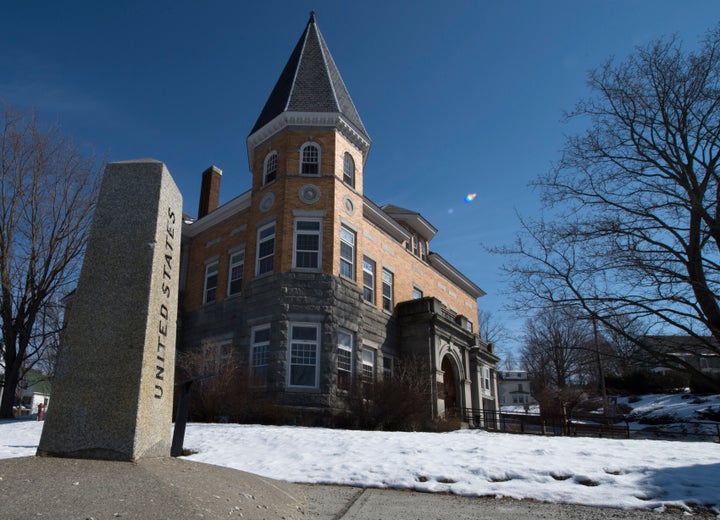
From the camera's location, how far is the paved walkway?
3473 mm

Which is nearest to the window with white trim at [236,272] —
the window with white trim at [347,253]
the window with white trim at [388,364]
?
the window with white trim at [347,253]

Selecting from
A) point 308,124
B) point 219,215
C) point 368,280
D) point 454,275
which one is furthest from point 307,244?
point 454,275

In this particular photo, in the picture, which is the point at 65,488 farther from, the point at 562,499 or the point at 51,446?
the point at 562,499

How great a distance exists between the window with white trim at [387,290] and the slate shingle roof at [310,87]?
6.77m

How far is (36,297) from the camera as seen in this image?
18359 mm

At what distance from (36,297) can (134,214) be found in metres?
15.8

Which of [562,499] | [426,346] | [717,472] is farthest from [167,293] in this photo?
[426,346]

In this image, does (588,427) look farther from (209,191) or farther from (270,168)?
(209,191)

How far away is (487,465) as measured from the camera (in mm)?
7254

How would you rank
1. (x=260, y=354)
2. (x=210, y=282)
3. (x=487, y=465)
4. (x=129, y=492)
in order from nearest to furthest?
(x=129, y=492) < (x=487, y=465) < (x=260, y=354) < (x=210, y=282)

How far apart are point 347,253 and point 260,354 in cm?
548

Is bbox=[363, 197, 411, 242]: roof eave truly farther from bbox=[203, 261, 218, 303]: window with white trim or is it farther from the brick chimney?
the brick chimney

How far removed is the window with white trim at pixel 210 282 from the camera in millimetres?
23438

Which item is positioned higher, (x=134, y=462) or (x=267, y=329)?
(x=267, y=329)
